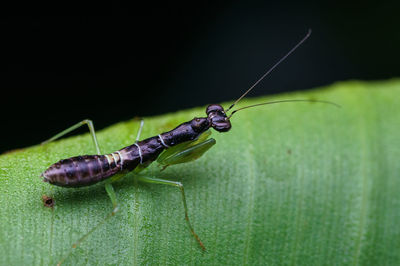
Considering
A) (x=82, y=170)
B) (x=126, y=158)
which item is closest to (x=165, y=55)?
(x=126, y=158)

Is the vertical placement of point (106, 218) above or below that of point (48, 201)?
below

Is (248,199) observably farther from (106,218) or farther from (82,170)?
(82,170)

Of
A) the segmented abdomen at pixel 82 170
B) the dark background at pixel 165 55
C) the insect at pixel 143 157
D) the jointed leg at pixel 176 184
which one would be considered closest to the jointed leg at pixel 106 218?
the insect at pixel 143 157

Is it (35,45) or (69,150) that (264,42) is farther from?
(69,150)

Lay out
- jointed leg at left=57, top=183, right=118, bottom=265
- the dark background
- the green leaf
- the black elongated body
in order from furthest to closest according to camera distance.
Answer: the dark background → the black elongated body → the green leaf → jointed leg at left=57, top=183, right=118, bottom=265

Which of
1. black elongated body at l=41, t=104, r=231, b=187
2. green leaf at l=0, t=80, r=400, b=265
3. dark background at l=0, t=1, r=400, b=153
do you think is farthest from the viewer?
dark background at l=0, t=1, r=400, b=153

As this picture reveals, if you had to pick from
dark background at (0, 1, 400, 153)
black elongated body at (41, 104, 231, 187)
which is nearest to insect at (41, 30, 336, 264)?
black elongated body at (41, 104, 231, 187)

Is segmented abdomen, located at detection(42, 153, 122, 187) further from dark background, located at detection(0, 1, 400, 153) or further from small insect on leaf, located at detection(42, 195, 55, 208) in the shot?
dark background, located at detection(0, 1, 400, 153)

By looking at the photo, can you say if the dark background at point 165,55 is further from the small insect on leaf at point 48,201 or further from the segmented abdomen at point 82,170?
the small insect on leaf at point 48,201
